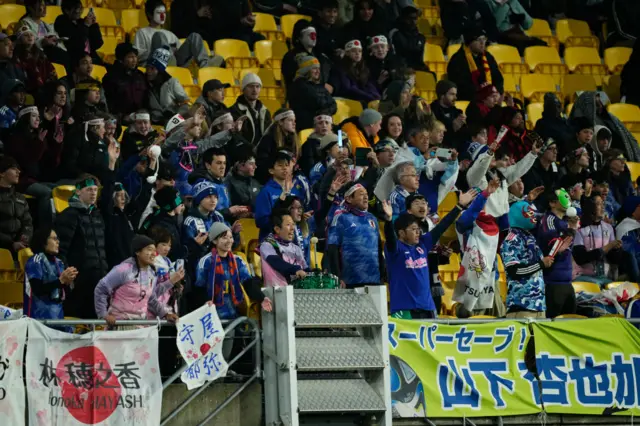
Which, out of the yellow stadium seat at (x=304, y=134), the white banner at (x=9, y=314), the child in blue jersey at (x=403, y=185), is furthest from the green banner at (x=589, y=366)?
the yellow stadium seat at (x=304, y=134)

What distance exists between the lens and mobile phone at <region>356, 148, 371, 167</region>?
14.2m

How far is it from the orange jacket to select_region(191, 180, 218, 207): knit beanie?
94.1 inches

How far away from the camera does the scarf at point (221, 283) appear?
11766mm

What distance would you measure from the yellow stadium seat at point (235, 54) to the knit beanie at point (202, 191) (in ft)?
14.4

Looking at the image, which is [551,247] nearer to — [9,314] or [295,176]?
[295,176]

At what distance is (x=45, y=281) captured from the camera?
1167cm

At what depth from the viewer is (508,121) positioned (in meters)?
16.9

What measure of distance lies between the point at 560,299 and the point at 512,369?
181cm

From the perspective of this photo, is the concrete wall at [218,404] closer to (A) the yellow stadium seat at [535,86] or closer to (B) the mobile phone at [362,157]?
(B) the mobile phone at [362,157]

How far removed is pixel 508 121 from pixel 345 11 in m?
3.26

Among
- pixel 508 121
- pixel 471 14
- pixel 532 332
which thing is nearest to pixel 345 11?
pixel 471 14

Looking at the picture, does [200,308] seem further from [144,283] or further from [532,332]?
[532,332]

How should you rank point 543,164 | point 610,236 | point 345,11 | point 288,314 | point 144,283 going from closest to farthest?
point 288,314
point 144,283
point 610,236
point 543,164
point 345,11

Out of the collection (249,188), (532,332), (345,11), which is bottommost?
(532,332)
